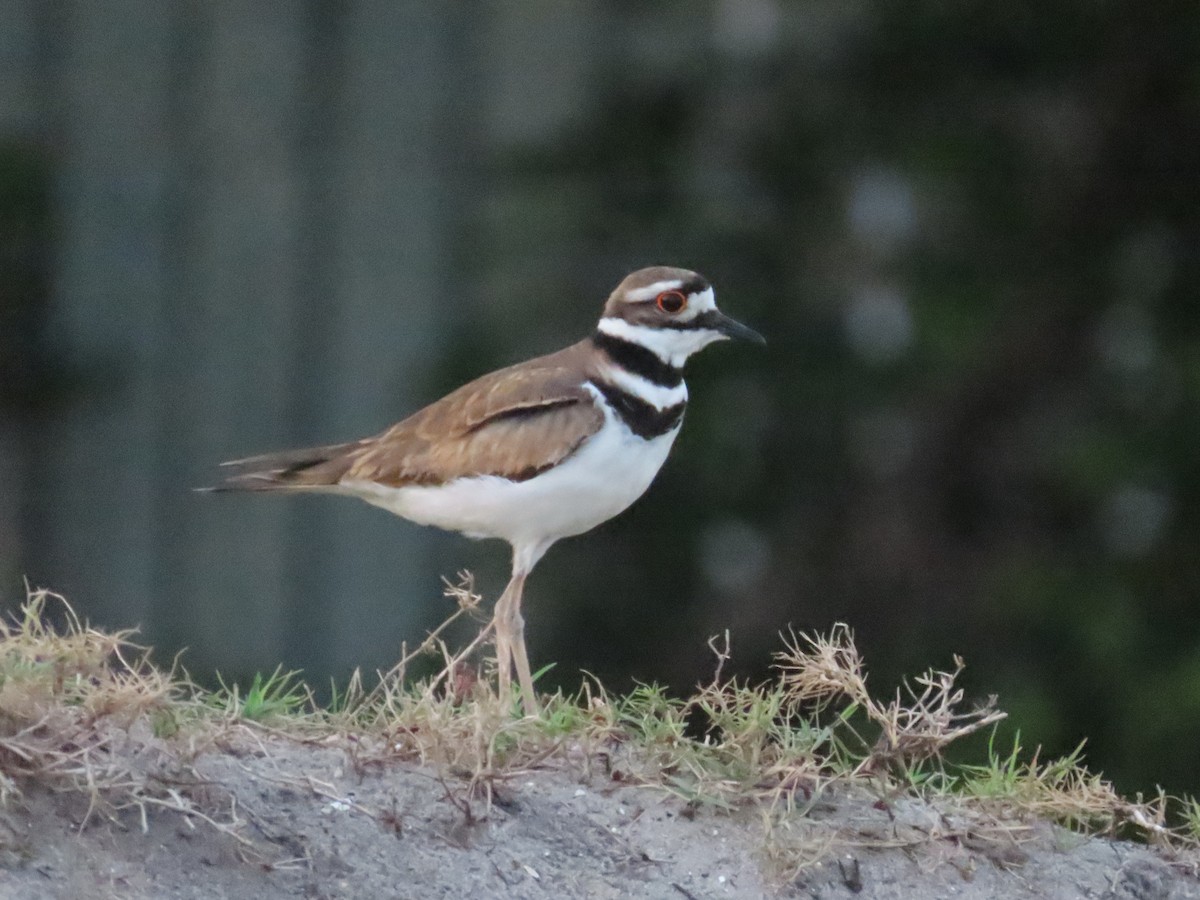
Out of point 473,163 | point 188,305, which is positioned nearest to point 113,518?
point 188,305

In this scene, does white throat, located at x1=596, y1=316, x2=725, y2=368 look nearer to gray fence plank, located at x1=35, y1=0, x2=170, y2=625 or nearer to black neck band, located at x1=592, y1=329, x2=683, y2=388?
black neck band, located at x1=592, y1=329, x2=683, y2=388

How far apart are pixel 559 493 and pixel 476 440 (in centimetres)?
29

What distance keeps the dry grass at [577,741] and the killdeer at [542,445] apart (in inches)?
29.1

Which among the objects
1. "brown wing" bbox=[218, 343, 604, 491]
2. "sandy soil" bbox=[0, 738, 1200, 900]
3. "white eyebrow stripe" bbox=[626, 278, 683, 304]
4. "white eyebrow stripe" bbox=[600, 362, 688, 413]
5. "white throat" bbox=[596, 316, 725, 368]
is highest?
"white eyebrow stripe" bbox=[626, 278, 683, 304]

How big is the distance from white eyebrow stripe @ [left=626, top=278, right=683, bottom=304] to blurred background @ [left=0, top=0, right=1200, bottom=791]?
251 centimetres

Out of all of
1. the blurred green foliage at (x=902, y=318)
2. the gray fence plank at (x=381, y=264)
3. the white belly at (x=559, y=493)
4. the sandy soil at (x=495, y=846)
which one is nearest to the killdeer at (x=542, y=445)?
the white belly at (x=559, y=493)

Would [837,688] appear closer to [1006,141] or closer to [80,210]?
[1006,141]

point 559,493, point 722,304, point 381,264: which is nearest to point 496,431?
point 559,493

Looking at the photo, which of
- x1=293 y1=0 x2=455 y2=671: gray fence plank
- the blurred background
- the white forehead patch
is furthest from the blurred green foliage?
the white forehead patch

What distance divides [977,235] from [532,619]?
2104 mm

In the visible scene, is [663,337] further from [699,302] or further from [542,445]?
[542,445]

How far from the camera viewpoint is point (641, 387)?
508 centimetres

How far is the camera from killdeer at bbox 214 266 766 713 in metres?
4.95

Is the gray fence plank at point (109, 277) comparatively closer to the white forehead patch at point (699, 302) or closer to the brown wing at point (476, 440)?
the brown wing at point (476, 440)
